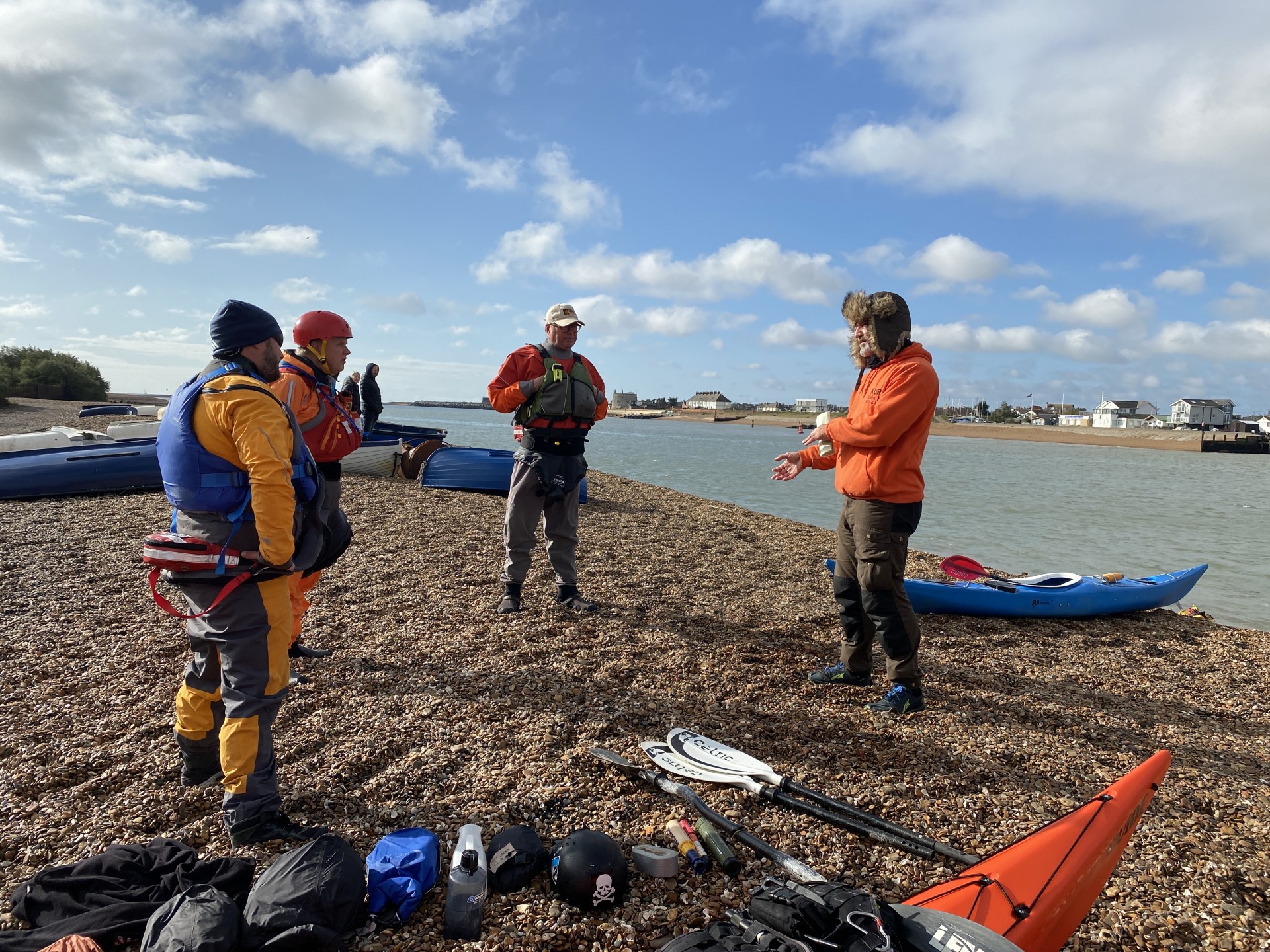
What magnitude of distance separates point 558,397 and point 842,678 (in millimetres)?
2987

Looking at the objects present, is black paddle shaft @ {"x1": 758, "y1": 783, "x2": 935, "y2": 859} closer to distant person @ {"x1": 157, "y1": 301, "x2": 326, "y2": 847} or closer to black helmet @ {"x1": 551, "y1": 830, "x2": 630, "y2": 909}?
black helmet @ {"x1": 551, "y1": 830, "x2": 630, "y2": 909}

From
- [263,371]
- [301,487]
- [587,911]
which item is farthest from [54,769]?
[587,911]

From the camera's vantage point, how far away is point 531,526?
5.78 m

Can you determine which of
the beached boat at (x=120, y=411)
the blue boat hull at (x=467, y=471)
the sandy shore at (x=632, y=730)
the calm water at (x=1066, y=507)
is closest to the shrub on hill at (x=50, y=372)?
the beached boat at (x=120, y=411)

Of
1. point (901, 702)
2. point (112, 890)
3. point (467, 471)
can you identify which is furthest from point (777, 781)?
point (467, 471)

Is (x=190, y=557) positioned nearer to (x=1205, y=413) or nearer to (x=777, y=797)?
(x=777, y=797)

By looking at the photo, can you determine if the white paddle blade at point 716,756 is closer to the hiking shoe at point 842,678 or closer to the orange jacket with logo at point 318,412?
the hiking shoe at point 842,678

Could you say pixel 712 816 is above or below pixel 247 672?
below

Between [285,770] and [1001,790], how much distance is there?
343 cm

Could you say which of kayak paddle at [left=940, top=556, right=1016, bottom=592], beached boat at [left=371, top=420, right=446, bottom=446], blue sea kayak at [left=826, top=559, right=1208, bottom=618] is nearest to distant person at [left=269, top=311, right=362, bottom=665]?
blue sea kayak at [left=826, top=559, right=1208, bottom=618]

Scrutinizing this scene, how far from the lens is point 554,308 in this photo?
225 inches

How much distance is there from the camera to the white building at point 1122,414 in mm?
106000

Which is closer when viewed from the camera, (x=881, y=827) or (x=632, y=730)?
(x=881, y=827)

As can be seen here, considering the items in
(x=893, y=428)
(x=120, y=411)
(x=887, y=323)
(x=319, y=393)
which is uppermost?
(x=887, y=323)
